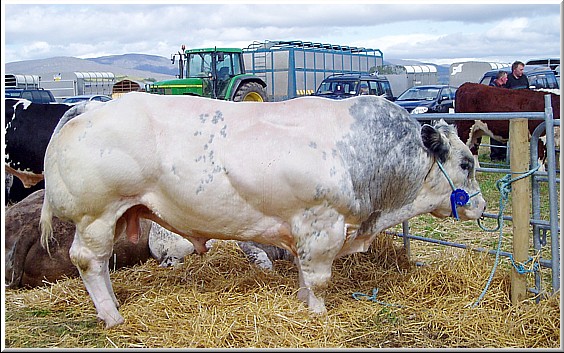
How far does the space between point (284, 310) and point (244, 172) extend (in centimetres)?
93

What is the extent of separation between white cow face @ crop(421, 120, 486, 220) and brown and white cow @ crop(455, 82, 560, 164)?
6701mm

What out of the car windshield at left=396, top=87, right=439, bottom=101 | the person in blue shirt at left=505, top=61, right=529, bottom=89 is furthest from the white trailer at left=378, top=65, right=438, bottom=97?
the person in blue shirt at left=505, top=61, right=529, bottom=89

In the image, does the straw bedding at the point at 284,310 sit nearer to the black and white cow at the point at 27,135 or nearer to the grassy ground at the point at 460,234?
the grassy ground at the point at 460,234

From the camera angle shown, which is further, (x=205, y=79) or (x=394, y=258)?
(x=205, y=79)

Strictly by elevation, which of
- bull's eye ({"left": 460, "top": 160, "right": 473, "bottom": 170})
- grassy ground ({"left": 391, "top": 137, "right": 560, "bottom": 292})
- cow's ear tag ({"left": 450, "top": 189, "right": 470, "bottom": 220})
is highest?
bull's eye ({"left": 460, "top": 160, "right": 473, "bottom": 170})

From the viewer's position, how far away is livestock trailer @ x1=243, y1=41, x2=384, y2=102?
26562mm

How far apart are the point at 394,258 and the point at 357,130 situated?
1.56 meters

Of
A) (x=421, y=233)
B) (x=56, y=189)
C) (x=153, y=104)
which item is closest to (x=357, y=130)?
(x=153, y=104)

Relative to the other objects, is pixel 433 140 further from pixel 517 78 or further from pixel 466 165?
pixel 517 78

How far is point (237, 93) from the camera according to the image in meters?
20.1

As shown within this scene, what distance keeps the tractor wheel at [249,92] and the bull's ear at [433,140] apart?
16.0 meters

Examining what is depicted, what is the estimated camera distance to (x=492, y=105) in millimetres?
11586

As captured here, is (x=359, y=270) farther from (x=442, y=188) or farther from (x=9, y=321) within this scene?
(x=9, y=321)

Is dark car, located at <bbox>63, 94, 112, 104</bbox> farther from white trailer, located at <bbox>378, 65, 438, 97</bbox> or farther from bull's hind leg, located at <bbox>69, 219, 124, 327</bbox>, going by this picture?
bull's hind leg, located at <bbox>69, 219, 124, 327</bbox>
